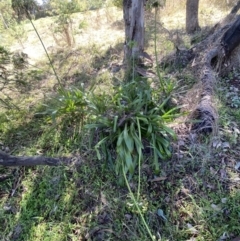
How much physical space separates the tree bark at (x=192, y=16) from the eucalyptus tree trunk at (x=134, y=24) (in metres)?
2.18

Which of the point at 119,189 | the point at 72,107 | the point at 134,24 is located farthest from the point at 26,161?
the point at 134,24

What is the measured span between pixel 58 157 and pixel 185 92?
1.55m

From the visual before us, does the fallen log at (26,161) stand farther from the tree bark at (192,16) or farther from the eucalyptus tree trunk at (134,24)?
the tree bark at (192,16)

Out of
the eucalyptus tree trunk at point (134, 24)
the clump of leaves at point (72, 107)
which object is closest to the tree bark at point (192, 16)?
the eucalyptus tree trunk at point (134, 24)

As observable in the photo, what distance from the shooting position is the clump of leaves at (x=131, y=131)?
176cm

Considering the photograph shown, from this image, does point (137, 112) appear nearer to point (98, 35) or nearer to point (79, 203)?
point (79, 203)

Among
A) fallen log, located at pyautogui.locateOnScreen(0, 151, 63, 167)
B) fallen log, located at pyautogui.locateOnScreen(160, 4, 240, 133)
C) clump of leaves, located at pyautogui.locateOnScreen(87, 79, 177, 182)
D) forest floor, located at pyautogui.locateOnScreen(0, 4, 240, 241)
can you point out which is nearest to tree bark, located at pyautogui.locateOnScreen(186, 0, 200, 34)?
fallen log, located at pyautogui.locateOnScreen(160, 4, 240, 133)

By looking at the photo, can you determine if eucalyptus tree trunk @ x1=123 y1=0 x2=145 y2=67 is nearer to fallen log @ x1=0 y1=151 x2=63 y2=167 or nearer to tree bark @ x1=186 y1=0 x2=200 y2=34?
fallen log @ x1=0 y1=151 x2=63 y2=167

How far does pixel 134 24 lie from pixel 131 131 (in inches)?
74.1

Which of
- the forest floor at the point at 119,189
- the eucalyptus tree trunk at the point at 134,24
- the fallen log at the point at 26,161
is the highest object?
the eucalyptus tree trunk at the point at 134,24

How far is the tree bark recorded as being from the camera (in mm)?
4738

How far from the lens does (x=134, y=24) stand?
121 inches

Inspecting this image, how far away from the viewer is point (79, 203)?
5.88 ft

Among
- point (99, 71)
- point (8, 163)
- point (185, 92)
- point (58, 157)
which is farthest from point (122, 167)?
point (99, 71)
